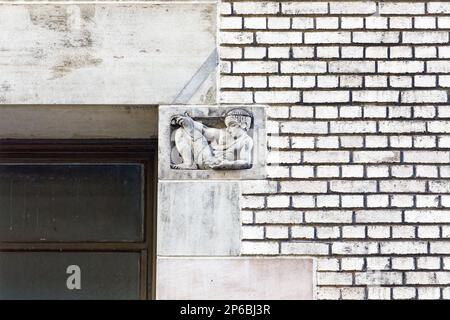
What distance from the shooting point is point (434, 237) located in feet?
20.9

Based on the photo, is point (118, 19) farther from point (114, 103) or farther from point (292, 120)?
point (292, 120)

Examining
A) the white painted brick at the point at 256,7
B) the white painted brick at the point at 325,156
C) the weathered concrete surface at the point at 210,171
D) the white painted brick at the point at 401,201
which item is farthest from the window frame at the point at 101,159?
the white painted brick at the point at 401,201

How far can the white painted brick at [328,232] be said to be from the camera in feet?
20.9

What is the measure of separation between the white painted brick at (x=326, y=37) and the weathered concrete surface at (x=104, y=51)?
0.60 m

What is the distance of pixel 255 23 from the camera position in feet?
21.6

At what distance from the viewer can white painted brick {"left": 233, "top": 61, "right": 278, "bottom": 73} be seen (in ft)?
21.4

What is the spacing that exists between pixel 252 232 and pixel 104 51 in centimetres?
145

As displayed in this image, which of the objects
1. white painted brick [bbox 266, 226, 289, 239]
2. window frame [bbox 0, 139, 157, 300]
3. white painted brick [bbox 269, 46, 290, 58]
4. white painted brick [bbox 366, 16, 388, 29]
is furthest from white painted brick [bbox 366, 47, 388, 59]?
window frame [bbox 0, 139, 157, 300]

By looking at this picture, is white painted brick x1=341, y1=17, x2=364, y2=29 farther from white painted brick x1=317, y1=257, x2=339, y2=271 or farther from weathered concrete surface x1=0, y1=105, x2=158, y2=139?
white painted brick x1=317, y1=257, x2=339, y2=271

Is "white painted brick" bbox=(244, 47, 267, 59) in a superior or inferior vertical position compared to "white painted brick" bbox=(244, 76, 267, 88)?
superior

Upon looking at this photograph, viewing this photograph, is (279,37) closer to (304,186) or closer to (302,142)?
(302,142)

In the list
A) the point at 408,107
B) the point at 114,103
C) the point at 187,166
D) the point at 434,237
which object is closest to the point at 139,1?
the point at 114,103

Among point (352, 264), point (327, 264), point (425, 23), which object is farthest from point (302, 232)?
point (425, 23)

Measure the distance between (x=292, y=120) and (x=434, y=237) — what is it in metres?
1.11
